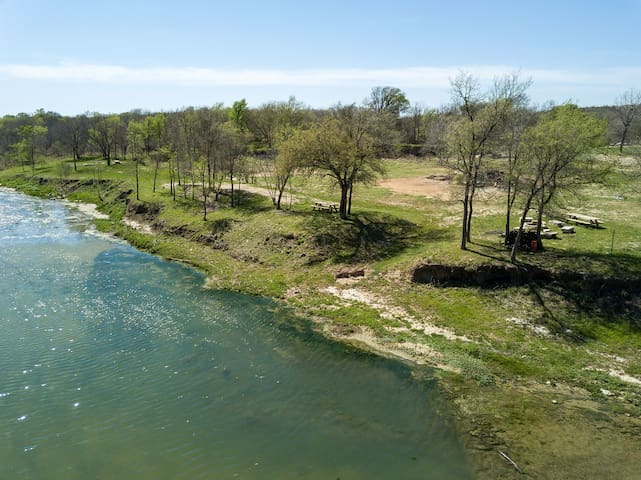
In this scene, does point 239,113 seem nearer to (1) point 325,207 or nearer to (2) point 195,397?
(1) point 325,207

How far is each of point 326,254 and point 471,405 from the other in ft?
65.4

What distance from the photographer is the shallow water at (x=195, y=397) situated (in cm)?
1656

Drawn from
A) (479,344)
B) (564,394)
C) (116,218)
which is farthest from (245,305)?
(116,218)

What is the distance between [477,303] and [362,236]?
14.5 m

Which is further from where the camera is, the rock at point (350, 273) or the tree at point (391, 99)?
the tree at point (391, 99)

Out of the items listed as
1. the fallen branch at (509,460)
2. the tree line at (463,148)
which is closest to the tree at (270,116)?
the tree line at (463,148)

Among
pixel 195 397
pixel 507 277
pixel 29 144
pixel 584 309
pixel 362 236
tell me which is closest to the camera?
pixel 195 397

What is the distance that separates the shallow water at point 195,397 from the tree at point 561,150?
55.7 ft

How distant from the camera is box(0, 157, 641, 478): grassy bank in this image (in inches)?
727

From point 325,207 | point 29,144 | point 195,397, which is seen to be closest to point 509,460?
point 195,397

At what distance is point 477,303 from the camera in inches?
1134

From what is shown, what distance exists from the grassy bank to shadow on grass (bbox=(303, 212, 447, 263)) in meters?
0.19

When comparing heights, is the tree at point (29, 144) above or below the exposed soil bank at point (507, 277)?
above

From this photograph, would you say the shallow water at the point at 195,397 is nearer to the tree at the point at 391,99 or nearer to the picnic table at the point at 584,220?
the picnic table at the point at 584,220
